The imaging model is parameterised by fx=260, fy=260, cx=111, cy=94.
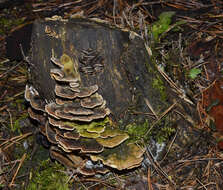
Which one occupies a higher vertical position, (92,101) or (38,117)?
(92,101)

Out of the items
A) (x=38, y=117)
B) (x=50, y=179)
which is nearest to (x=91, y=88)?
(x=38, y=117)

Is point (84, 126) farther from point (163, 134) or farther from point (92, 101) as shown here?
point (163, 134)

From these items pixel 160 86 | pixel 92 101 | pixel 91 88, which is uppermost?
pixel 91 88

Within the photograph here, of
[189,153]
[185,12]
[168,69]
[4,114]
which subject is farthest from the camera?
[185,12]

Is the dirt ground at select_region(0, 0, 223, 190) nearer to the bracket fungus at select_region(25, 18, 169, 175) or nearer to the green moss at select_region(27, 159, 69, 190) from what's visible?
the green moss at select_region(27, 159, 69, 190)

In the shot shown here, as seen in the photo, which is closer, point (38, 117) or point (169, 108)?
point (169, 108)

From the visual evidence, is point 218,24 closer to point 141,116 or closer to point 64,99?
point 141,116

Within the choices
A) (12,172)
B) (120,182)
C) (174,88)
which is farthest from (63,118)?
(174,88)
